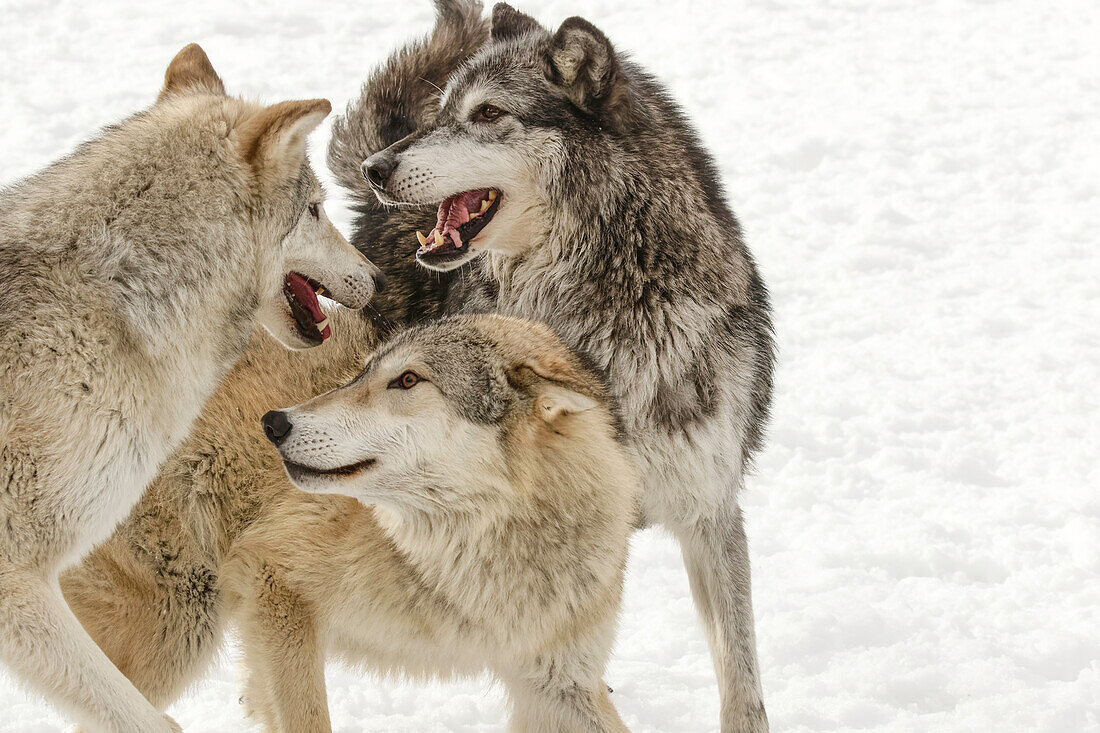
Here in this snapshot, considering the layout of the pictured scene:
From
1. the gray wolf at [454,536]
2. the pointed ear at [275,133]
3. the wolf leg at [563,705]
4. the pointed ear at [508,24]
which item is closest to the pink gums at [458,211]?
the gray wolf at [454,536]

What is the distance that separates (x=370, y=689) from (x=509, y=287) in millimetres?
1746

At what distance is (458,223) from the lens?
450 centimetres

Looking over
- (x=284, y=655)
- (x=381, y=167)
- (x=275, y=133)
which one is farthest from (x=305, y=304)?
(x=284, y=655)

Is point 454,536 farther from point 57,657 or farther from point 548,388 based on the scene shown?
point 57,657

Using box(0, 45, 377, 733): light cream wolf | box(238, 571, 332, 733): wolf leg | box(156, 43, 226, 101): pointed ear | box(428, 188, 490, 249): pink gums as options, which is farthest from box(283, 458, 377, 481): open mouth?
box(156, 43, 226, 101): pointed ear

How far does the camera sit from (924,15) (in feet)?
37.0

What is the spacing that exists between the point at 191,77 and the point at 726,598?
9.41 feet

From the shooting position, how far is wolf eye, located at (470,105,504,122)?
4.46 meters

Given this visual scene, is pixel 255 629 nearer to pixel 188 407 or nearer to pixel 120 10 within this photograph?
pixel 188 407

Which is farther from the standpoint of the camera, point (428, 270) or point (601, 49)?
point (428, 270)

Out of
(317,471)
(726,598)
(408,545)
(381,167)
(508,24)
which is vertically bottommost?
(726,598)

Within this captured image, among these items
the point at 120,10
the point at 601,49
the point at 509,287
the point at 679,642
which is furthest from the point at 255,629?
the point at 120,10

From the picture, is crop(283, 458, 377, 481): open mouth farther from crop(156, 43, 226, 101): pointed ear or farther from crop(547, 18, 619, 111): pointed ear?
crop(547, 18, 619, 111): pointed ear

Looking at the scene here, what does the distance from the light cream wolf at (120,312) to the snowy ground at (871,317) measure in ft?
4.72
